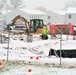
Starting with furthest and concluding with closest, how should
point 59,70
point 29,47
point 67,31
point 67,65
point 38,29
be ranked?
point 67,31
point 38,29
point 29,47
point 67,65
point 59,70

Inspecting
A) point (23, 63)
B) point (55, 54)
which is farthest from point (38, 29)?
point (23, 63)

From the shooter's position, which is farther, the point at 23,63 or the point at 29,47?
the point at 29,47

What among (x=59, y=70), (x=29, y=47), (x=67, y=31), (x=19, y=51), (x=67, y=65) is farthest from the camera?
(x=67, y=31)

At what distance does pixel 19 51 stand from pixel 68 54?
445 cm

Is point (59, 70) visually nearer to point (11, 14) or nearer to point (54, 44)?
point (54, 44)

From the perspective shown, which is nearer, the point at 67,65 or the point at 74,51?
the point at 67,65

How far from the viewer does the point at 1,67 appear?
15.5 meters

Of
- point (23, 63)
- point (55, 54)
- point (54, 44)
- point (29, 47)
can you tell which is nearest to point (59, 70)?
point (23, 63)

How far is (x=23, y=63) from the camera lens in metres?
17.1

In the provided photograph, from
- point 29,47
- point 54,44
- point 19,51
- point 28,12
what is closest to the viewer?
point 19,51

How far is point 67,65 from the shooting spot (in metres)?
16.7

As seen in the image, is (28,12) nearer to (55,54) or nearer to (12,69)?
(55,54)

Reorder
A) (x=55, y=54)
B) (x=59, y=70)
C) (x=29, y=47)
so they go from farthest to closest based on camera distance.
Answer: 1. (x=29, y=47)
2. (x=55, y=54)
3. (x=59, y=70)

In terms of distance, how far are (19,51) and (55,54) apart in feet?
13.4
